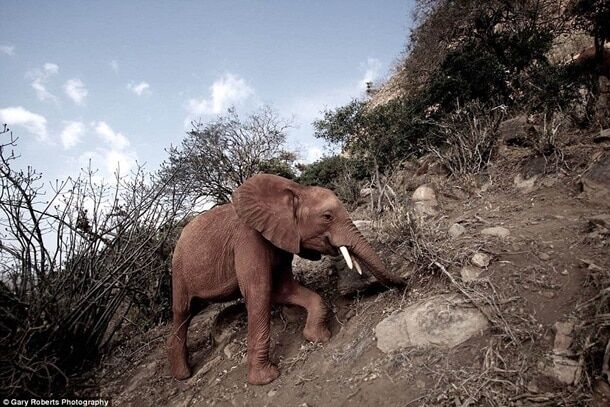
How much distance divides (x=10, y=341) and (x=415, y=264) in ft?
13.6

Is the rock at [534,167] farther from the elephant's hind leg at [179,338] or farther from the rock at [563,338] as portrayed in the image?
the elephant's hind leg at [179,338]

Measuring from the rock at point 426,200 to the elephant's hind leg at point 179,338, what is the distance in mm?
3572

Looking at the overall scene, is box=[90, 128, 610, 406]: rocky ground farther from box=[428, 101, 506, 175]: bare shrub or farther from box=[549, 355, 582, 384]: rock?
box=[428, 101, 506, 175]: bare shrub

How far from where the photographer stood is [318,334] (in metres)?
3.48

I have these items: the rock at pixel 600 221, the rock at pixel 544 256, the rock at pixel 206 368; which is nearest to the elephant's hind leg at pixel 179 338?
the rock at pixel 206 368

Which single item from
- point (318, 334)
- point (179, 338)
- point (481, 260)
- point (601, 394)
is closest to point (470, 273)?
point (481, 260)

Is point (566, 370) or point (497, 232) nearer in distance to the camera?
point (566, 370)

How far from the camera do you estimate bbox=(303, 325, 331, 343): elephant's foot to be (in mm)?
3471

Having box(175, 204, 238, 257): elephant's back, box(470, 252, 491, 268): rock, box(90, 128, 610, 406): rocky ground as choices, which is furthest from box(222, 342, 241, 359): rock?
box(470, 252, 491, 268): rock

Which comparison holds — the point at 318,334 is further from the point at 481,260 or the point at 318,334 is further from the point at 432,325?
the point at 481,260

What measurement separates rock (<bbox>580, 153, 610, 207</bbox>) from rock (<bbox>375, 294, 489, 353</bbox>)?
Answer: 2419 mm

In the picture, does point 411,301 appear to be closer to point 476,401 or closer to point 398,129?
point 476,401

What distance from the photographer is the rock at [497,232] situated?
3484 mm

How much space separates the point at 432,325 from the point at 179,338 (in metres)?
2.88
